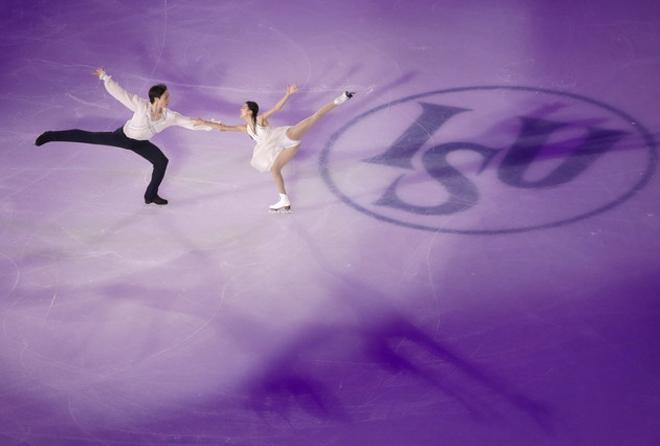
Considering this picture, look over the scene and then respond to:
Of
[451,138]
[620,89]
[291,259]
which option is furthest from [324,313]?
[620,89]

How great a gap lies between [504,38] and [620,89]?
180cm

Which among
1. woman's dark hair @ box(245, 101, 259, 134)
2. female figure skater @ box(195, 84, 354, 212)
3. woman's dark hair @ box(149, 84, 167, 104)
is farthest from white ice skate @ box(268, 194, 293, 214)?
woman's dark hair @ box(149, 84, 167, 104)

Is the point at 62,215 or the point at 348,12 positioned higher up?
the point at 348,12

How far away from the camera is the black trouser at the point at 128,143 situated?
7.21 metres

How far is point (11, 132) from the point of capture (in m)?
8.86

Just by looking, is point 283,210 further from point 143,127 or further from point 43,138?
point 43,138

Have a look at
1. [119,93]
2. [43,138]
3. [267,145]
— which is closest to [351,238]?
[267,145]

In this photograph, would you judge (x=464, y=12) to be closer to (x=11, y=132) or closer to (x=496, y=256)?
(x=496, y=256)

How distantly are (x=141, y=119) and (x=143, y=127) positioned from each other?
0.08m

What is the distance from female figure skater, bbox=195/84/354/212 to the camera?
707cm

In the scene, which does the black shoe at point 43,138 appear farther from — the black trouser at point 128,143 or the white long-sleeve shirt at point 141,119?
the white long-sleeve shirt at point 141,119

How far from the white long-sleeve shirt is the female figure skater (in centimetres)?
25

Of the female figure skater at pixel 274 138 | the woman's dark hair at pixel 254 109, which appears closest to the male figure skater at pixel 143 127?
the female figure skater at pixel 274 138

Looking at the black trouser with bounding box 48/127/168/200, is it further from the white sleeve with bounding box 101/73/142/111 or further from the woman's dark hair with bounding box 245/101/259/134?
the woman's dark hair with bounding box 245/101/259/134
